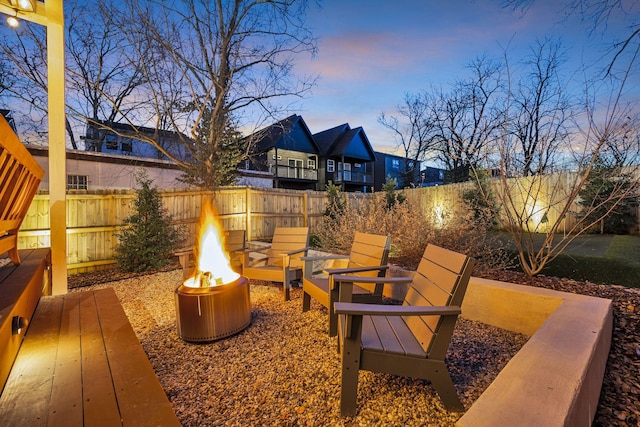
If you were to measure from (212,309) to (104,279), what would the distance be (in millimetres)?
3966

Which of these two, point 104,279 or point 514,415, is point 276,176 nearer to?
point 104,279

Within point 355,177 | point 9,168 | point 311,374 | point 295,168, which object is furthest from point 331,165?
point 9,168

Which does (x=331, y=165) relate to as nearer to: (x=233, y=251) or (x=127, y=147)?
(x=127, y=147)

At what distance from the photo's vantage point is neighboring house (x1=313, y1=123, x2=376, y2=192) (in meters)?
23.1

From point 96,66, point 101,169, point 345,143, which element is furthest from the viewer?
point 345,143

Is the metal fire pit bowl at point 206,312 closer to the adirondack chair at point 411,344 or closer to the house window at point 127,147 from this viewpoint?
the adirondack chair at point 411,344

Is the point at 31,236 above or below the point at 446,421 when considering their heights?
above

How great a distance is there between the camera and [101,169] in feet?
30.6

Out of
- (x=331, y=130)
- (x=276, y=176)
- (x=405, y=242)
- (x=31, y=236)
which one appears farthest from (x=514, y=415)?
(x=331, y=130)

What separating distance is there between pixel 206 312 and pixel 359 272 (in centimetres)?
151

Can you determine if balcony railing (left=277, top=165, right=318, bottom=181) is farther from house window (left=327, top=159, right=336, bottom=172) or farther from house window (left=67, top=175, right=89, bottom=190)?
house window (left=67, top=175, right=89, bottom=190)

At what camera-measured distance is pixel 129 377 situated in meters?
1.35

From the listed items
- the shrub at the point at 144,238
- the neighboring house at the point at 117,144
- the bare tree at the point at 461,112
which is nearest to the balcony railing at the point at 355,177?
the bare tree at the point at 461,112

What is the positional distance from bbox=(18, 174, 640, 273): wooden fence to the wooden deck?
418 cm
